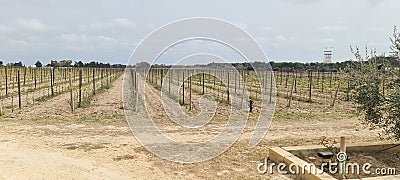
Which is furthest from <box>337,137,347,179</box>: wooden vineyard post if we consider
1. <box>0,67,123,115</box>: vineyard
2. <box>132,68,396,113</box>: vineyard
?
<box>0,67,123,115</box>: vineyard

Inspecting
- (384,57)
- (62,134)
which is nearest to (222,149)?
(384,57)

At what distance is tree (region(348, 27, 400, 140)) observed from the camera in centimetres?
540

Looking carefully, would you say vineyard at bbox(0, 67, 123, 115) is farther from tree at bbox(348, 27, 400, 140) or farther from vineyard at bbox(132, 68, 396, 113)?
tree at bbox(348, 27, 400, 140)

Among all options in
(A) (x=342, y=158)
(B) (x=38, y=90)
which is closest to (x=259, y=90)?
(B) (x=38, y=90)

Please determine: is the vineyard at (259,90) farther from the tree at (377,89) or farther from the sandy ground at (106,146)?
the sandy ground at (106,146)

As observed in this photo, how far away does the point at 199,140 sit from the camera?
7504mm

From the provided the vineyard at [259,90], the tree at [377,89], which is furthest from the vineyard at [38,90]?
the tree at [377,89]

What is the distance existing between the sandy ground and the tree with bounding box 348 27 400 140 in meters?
1.92

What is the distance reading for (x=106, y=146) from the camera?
6695 millimetres

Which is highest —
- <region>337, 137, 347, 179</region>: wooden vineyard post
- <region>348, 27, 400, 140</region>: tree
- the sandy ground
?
<region>348, 27, 400, 140</region>: tree

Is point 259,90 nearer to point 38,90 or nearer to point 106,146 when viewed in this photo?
point 38,90

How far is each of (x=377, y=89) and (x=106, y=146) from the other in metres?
4.93

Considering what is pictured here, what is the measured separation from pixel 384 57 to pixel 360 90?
664 mm

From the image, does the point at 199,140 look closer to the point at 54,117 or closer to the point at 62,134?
the point at 62,134
